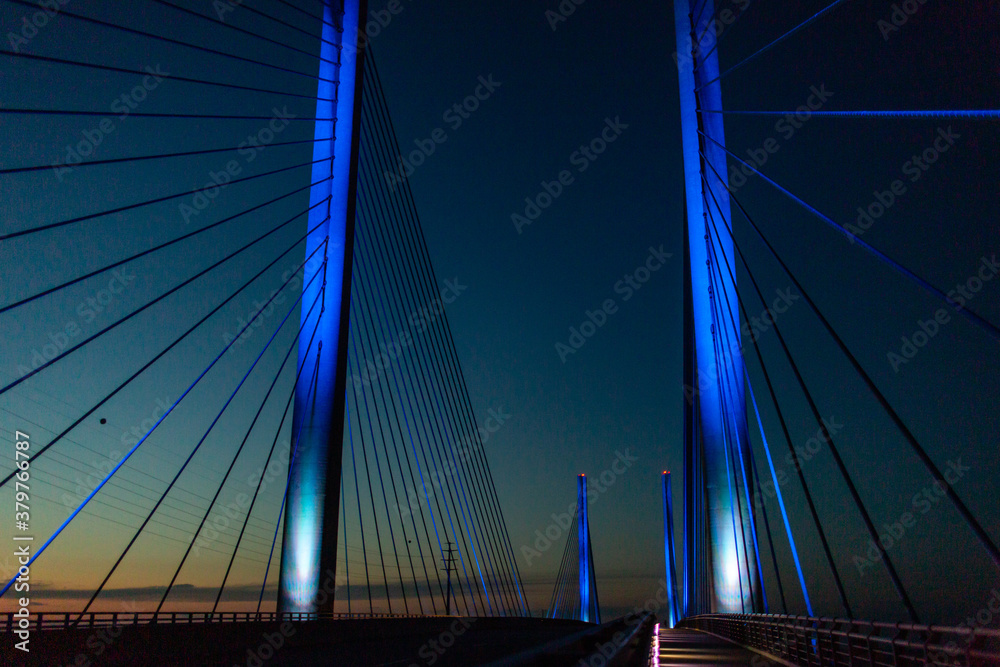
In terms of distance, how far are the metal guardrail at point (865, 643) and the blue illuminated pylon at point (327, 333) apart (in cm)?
771

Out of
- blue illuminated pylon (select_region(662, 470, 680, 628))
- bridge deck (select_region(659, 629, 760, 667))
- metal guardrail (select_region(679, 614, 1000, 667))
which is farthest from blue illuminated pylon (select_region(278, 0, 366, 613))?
blue illuminated pylon (select_region(662, 470, 680, 628))

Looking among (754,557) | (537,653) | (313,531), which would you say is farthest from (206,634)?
(754,557)

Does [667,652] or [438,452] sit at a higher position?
[438,452]

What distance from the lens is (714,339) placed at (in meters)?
19.3

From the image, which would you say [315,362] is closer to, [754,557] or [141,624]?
[141,624]

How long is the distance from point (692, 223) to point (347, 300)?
7.79m

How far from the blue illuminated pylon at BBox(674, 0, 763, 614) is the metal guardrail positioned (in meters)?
2.84

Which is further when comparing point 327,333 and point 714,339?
point 714,339

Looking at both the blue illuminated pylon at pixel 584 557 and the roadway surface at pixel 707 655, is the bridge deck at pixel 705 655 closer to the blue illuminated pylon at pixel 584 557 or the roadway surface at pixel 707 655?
the roadway surface at pixel 707 655

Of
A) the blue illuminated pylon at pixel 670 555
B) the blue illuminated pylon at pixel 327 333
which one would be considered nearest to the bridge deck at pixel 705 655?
the blue illuminated pylon at pixel 327 333

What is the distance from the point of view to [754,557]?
58.9 feet

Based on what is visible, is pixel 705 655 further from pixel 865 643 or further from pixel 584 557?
pixel 584 557

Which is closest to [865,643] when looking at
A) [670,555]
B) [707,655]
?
[707,655]

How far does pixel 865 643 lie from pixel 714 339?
1145 cm
